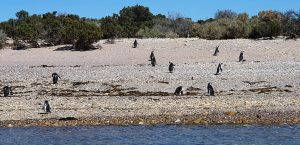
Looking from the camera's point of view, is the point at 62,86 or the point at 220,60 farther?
the point at 220,60

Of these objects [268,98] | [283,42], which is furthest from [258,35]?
[268,98]

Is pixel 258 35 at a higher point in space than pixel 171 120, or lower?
higher

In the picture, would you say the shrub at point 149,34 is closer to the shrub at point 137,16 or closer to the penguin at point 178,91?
the shrub at point 137,16

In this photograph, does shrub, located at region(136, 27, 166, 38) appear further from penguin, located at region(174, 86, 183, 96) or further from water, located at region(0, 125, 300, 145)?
water, located at region(0, 125, 300, 145)

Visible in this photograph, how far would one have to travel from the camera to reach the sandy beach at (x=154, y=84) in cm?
2627

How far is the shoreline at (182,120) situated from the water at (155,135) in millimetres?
596

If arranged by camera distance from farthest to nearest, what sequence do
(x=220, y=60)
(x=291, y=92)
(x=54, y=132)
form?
1. (x=220, y=60)
2. (x=291, y=92)
3. (x=54, y=132)

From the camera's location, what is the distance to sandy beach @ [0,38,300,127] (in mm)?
26266

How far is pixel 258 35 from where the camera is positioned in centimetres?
6025

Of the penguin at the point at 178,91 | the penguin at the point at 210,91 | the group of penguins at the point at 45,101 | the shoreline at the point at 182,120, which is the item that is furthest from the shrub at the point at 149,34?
the shoreline at the point at 182,120

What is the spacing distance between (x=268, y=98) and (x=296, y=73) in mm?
9074

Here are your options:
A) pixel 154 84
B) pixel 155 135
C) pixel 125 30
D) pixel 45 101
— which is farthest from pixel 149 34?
pixel 155 135

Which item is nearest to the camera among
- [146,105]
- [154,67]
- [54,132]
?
[54,132]

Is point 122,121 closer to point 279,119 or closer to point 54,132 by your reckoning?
point 54,132
